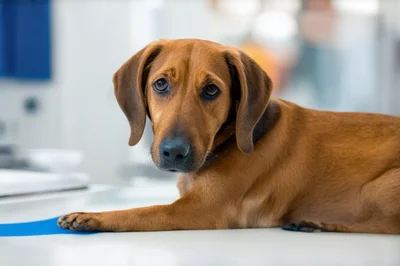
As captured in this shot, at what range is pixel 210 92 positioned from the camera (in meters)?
1.62

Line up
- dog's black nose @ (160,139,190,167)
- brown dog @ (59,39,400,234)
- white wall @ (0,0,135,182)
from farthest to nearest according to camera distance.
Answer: white wall @ (0,0,135,182)
brown dog @ (59,39,400,234)
dog's black nose @ (160,139,190,167)

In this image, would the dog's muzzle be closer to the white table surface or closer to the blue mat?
the white table surface

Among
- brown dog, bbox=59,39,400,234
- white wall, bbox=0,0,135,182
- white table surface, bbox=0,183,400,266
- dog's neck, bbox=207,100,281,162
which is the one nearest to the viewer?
white table surface, bbox=0,183,400,266

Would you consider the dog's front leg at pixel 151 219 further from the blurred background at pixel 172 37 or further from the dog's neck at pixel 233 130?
the blurred background at pixel 172 37

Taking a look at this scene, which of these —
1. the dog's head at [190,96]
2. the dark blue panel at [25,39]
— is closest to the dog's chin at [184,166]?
the dog's head at [190,96]

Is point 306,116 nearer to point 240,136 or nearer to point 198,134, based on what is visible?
point 240,136

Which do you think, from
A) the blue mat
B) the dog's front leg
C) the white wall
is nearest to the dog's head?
the dog's front leg

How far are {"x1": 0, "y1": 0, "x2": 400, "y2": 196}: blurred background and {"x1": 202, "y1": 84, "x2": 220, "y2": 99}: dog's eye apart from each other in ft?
10.6

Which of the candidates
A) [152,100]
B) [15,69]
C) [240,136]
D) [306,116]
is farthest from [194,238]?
[15,69]

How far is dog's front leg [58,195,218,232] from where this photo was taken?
1501mm

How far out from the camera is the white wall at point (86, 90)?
4.78m

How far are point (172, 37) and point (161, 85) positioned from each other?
133 inches

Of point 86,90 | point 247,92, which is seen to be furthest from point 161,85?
point 86,90

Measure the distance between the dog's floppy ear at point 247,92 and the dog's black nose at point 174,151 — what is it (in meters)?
0.21
